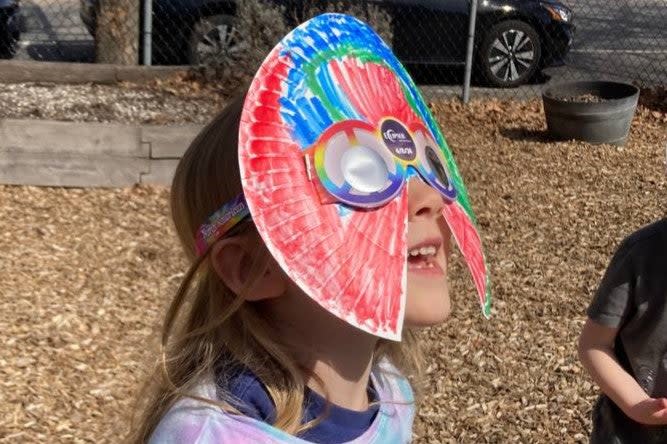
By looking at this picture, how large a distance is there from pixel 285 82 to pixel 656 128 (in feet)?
27.2

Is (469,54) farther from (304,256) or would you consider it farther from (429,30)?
(304,256)

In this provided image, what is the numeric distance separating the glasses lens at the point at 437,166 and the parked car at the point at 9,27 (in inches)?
352

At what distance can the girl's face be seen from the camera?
1596 millimetres

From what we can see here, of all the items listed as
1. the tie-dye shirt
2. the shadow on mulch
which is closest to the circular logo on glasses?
the tie-dye shirt

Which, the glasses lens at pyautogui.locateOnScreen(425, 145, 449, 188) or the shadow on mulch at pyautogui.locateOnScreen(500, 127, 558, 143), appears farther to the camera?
the shadow on mulch at pyautogui.locateOnScreen(500, 127, 558, 143)

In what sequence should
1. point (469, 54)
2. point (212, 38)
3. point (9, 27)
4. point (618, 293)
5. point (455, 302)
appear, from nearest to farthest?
point (618, 293), point (455, 302), point (212, 38), point (469, 54), point (9, 27)

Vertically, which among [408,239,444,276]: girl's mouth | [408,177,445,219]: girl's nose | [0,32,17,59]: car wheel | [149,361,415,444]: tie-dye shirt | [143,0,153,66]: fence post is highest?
[408,177,445,219]: girl's nose

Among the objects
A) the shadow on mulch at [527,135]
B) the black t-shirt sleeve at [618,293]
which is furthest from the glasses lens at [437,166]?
the shadow on mulch at [527,135]

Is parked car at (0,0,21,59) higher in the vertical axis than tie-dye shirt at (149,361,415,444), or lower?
lower

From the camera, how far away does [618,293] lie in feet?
8.53

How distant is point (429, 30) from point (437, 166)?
8.78m

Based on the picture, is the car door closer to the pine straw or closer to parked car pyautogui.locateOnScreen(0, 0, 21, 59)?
the pine straw

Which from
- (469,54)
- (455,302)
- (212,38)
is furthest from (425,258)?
(469,54)

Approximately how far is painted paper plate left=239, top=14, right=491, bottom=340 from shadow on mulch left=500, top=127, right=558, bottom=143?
7225mm
